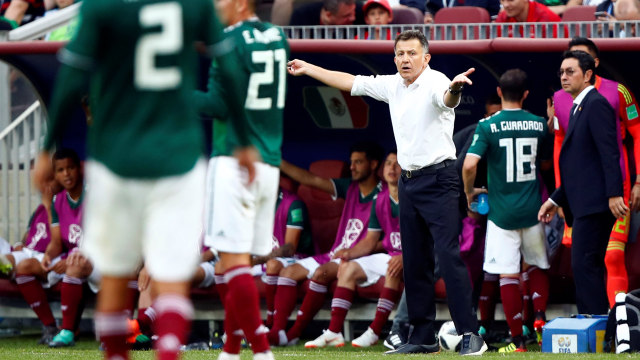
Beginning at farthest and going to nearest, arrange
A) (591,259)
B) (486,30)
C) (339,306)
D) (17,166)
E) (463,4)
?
(17,166), (463,4), (339,306), (486,30), (591,259)

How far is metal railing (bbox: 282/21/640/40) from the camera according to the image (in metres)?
8.78

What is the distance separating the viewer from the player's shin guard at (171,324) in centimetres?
419

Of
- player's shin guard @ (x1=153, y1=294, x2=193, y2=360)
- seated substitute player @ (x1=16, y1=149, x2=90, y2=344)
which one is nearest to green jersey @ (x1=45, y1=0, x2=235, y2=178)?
player's shin guard @ (x1=153, y1=294, x2=193, y2=360)

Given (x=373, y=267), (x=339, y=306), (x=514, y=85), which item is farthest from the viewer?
(x=373, y=267)

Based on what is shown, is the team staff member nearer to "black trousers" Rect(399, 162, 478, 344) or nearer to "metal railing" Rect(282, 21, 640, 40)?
"metal railing" Rect(282, 21, 640, 40)

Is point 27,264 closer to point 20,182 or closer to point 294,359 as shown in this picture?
point 20,182

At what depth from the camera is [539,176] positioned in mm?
8906

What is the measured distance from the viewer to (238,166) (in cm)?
570

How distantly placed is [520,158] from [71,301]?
4.02 meters

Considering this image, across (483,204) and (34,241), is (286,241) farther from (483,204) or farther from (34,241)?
(34,241)

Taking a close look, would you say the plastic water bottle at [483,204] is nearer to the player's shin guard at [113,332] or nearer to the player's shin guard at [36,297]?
the player's shin guard at [36,297]

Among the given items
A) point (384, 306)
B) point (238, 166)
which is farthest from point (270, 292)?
point (238, 166)

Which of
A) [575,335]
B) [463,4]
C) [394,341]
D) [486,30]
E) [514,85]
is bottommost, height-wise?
[394,341]

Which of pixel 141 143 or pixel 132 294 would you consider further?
pixel 132 294
